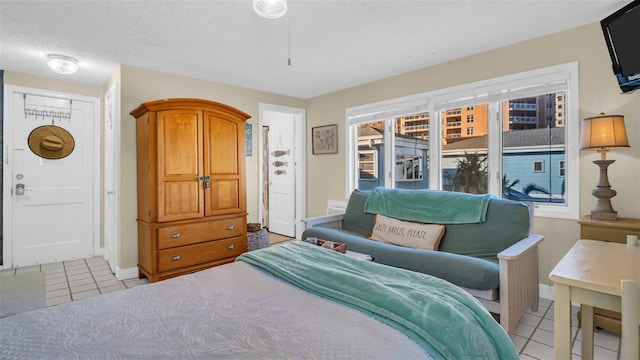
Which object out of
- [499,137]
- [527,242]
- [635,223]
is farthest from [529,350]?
[499,137]

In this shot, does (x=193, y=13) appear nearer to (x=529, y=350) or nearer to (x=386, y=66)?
(x=386, y=66)

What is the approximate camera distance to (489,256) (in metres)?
2.51

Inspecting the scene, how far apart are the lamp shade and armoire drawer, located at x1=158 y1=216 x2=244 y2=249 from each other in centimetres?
331

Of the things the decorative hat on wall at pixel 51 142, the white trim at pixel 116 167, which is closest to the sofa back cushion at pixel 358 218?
the white trim at pixel 116 167

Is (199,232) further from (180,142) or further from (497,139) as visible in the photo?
(497,139)

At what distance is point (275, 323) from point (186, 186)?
2.46 m

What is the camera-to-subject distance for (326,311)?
1.21 meters

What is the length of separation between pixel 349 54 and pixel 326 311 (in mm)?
2680

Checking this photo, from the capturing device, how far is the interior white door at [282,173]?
5266mm

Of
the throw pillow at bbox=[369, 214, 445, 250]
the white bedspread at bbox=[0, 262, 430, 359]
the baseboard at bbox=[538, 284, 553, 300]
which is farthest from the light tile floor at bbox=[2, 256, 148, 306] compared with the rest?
the baseboard at bbox=[538, 284, 553, 300]

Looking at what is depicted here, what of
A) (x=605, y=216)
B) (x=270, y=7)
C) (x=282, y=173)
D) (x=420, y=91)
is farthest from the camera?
(x=282, y=173)

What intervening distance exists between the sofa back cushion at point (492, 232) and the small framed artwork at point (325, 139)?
2.32 m

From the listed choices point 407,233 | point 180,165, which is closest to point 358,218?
point 407,233

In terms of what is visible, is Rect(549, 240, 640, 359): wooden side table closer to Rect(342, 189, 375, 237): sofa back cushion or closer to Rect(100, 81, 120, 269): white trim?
Rect(342, 189, 375, 237): sofa back cushion
